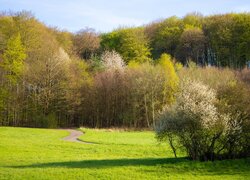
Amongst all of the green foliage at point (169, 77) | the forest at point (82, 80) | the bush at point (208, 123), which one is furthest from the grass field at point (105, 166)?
the green foliage at point (169, 77)

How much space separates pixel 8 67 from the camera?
6181 centimetres

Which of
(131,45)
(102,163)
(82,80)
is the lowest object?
(102,163)

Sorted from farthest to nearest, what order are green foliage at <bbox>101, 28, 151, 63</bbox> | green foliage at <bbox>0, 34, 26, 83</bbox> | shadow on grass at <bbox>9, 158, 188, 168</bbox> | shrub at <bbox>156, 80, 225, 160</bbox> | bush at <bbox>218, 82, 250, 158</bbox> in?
green foliage at <bbox>101, 28, 151, 63</bbox> < green foliage at <bbox>0, 34, 26, 83</bbox> < bush at <bbox>218, 82, 250, 158</bbox> < shrub at <bbox>156, 80, 225, 160</bbox> < shadow on grass at <bbox>9, 158, 188, 168</bbox>

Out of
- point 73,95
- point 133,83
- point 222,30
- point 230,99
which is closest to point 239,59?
point 222,30

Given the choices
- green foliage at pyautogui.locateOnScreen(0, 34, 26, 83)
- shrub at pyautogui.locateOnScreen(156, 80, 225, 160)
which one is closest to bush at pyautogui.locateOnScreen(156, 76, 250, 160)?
shrub at pyautogui.locateOnScreen(156, 80, 225, 160)

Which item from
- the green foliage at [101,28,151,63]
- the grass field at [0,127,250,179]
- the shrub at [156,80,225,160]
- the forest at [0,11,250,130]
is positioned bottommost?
the grass field at [0,127,250,179]

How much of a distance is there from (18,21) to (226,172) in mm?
60089

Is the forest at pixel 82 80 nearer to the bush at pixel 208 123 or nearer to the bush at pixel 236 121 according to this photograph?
the bush at pixel 236 121

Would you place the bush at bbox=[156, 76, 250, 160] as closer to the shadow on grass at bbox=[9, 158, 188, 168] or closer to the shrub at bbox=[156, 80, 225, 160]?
the shrub at bbox=[156, 80, 225, 160]

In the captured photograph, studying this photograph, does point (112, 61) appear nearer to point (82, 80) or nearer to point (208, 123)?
point (82, 80)

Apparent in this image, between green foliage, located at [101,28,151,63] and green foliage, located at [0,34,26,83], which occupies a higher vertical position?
green foliage, located at [101,28,151,63]

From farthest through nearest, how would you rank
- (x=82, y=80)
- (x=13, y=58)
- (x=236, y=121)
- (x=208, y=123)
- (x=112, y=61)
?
(x=112, y=61), (x=82, y=80), (x=13, y=58), (x=236, y=121), (x=208, y=123)

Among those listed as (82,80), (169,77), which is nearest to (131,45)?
(82,80)

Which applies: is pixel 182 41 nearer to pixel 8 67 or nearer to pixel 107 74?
pixel 107 74
